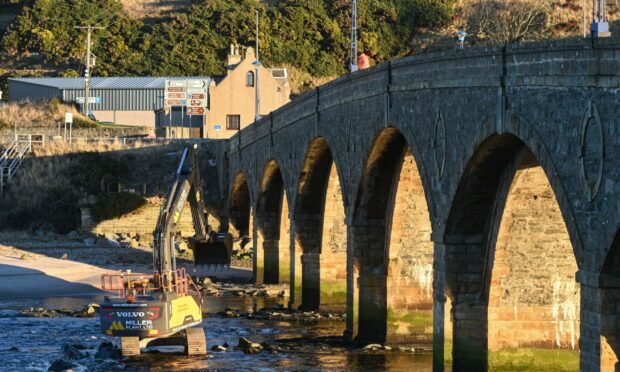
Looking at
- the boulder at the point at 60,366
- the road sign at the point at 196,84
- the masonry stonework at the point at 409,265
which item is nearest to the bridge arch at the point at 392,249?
the masonry stonework at the point at 409,265

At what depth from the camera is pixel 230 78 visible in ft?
284

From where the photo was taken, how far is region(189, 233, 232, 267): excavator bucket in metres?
51.8

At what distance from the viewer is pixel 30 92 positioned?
10062 cm

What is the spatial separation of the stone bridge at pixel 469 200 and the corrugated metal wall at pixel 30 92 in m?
50.6

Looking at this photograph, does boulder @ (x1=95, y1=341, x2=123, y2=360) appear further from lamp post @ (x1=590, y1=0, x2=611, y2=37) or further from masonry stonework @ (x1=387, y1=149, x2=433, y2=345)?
lamp post @ (x1=590, y1=0, x2=611, y2=37)

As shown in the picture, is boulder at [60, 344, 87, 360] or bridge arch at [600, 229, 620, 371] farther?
boulder at [60, 344, 87, 360]

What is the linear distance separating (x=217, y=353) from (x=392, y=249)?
18.9ft

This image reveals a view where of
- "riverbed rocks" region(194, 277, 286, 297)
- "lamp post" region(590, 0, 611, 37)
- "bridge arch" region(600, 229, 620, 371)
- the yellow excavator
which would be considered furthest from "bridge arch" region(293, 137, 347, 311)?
"bridge arch" region(600, 229, 620, 371)

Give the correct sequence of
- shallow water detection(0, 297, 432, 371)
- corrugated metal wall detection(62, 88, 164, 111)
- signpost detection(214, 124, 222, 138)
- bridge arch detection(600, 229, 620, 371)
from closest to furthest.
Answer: bridge arch detection(600, 229, 620, 371)
shallow water detection(0, 297, 432, 371)
signpost detection(214, 124, 222, 138)
corrugated metal wall detection(62, 88, 164, 111)

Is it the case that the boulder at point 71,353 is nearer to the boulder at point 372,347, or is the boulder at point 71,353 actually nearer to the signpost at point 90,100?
the boulder at point 372,347

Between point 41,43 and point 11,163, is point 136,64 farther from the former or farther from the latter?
point 11,163

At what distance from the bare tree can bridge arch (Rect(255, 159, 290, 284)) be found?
36.8ft

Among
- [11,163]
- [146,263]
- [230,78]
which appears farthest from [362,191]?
[230,78]

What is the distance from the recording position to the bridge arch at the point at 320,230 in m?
45.7
